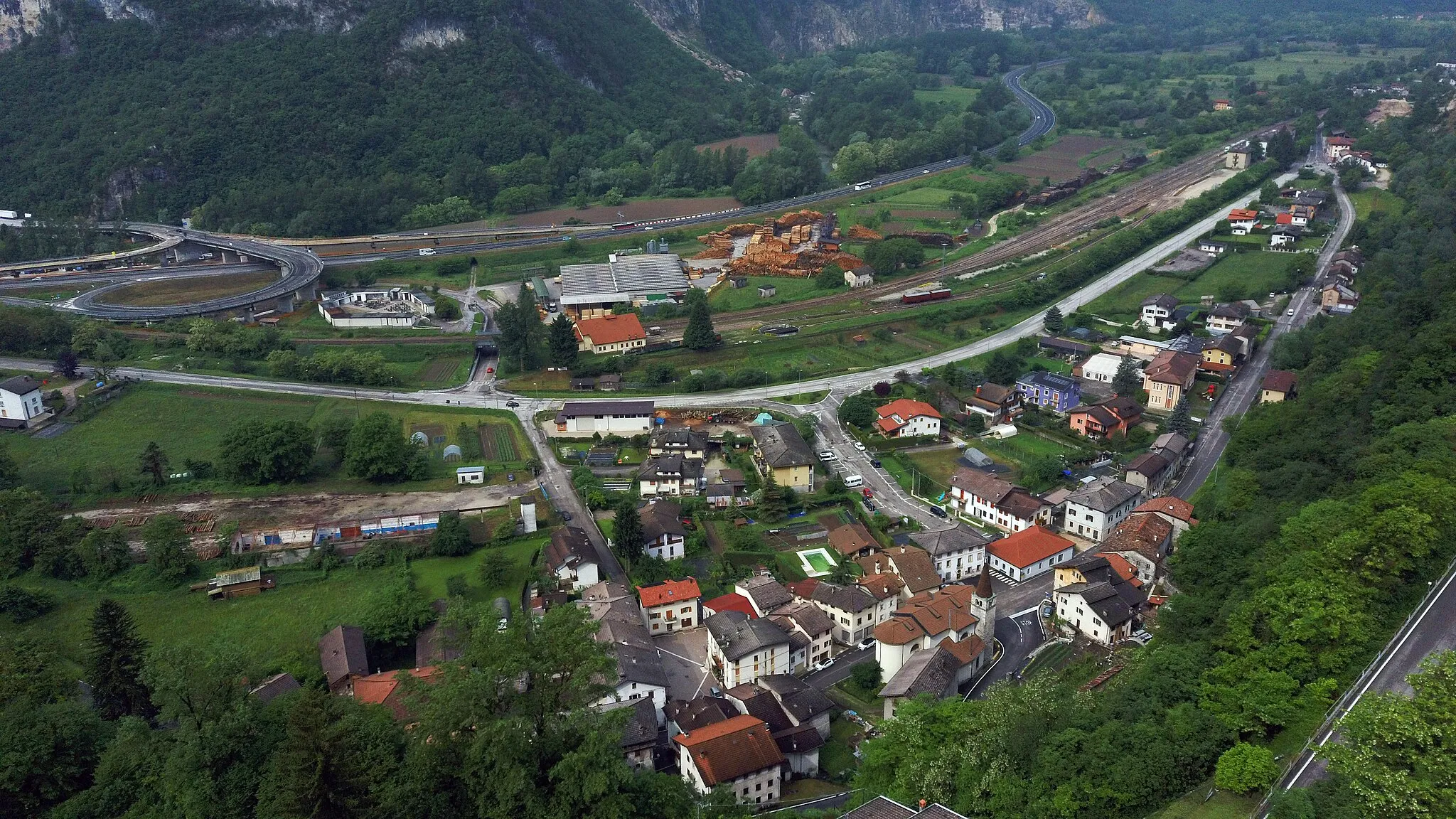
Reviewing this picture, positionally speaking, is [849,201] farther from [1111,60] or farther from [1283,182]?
[1111,60]

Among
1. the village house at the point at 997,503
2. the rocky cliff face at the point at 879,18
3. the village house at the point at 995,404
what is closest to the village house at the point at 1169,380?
the village house at the point at 995,404

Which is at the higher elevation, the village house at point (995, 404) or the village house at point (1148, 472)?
the village house at point (995, 404)

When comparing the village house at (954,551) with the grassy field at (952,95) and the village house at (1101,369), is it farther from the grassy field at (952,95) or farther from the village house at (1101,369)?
the grassy field at (952,95)

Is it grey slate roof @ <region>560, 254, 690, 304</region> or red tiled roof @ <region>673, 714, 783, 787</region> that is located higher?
grey slate roof @ <region>560, 254, 690, 304</region>

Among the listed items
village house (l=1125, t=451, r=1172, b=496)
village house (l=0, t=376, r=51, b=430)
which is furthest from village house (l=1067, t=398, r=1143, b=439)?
village house (l=0, t=376, r=51, b=430)

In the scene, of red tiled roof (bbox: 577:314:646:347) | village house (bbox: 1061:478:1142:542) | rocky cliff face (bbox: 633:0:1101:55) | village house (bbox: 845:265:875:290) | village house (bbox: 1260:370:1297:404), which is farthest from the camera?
rocky cliff face (bbox: 633:0:1101:55)

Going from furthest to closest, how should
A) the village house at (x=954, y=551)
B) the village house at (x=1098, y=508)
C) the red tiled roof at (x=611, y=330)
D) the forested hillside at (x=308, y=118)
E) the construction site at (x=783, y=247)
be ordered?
1. the forested hillside at (x=308, y=118)
2. the construction site at (x=783, y=247)
3. the red tiled roof at (x=611, y=330)
4. the village house at (x=1098, y=508)
5. the village house at (x=954, y=551)

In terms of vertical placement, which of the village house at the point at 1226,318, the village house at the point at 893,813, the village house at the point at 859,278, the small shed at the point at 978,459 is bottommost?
the small shed at the point at 978,459

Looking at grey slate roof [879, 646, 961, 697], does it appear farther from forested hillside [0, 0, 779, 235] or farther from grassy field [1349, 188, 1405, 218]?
forested hillside [0, 0, 779, 235]
